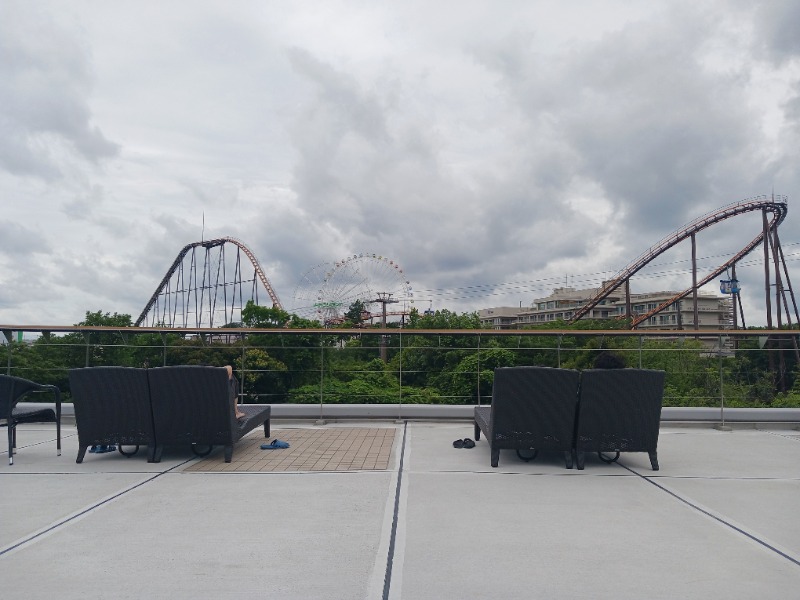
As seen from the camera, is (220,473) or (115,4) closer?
(220,473)

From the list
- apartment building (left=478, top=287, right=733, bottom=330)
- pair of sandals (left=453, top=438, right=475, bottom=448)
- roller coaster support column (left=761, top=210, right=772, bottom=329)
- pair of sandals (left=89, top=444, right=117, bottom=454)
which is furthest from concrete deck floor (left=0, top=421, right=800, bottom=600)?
apartment building (left=478, top=287, right=733, bottom=330)

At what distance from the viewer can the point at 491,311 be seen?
413 feet

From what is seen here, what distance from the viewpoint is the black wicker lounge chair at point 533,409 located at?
4.97 m

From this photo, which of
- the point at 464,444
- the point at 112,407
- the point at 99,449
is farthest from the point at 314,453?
the point at 99,449

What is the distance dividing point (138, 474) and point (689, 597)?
3879 millimetres

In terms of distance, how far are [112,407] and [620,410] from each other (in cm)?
408

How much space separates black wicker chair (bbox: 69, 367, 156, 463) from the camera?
527cm

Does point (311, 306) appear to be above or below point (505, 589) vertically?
above

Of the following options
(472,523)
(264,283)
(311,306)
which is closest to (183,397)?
(472,523)

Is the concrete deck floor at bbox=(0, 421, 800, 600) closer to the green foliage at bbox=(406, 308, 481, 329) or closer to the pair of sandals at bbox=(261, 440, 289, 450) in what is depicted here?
the pair of sandals at bbox=(261, 440, 289, 450)

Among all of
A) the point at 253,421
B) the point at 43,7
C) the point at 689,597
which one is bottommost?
the point at 689,597

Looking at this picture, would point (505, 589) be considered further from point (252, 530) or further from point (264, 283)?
point (264, 283)

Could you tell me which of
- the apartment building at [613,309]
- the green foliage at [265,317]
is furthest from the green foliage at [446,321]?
the apartment building at [613,309]

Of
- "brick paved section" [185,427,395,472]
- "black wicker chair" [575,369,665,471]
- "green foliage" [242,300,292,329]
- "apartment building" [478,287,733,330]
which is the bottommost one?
"brick paved section" [185,427,395,472]
